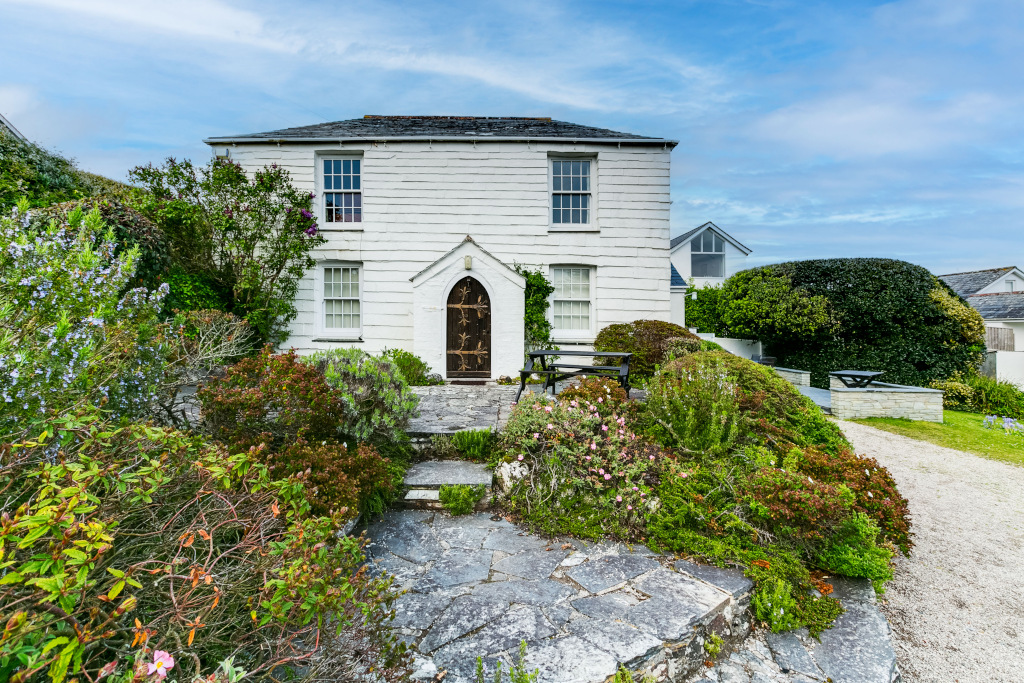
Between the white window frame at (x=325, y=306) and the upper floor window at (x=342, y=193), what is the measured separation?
1.17 meters

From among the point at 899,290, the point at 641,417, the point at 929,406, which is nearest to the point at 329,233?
the point at 641,417

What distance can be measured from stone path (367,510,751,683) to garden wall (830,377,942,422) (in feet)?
31.8

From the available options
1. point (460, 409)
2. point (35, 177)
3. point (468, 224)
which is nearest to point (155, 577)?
point (460, 409)

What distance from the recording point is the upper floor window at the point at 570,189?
42.3 ft

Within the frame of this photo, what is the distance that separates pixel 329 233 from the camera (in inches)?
495

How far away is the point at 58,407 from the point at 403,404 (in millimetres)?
3012

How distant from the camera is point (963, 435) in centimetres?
999

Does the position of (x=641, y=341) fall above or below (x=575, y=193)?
below

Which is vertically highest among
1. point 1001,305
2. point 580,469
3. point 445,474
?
point 1001,305

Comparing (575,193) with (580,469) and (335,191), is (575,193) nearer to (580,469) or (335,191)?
(335,191)

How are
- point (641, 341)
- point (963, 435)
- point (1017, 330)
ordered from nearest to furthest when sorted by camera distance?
point (963, 435) → point (641, 341) → point (1017, 330)

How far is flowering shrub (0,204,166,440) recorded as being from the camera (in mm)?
2871

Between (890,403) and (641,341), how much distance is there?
5.95 m

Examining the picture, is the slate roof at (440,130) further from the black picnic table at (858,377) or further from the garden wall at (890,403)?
the garden wall at (890,403)
